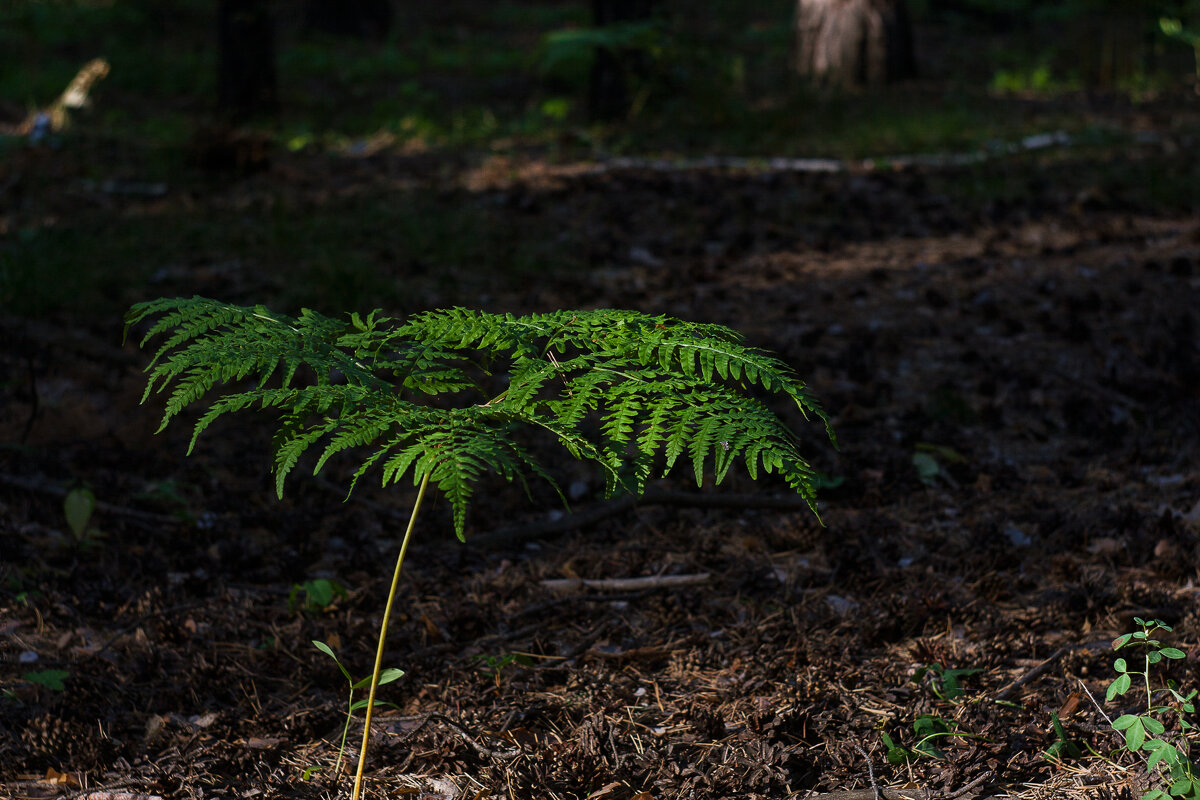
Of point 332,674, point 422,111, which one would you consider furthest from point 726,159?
point 332,674

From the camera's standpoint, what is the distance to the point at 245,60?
9.81 meters

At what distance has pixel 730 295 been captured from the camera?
5887mm

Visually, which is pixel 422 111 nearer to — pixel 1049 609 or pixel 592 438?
pixel 592 438

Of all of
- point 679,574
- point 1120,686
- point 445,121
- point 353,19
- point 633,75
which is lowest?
point 679,574

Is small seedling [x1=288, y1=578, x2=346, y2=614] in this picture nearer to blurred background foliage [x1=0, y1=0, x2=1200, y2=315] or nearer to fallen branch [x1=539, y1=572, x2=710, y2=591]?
fallen branch [x1=539, y1=572, x2=710, y2=591]

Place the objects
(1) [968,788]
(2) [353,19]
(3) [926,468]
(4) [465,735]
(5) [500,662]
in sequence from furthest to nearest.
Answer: (2) [353,19]
(3) [926,468]
(5) [500,662]
(4) [465,735]
(1) [968,788]

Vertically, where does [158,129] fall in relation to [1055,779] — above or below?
above

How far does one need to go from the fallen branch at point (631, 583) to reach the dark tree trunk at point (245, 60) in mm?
8144

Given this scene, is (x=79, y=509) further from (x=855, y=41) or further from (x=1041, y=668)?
(x=855, y=41)

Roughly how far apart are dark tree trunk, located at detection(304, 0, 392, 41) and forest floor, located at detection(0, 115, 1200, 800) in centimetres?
1115

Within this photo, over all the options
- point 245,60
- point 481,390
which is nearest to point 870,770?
point 481,390

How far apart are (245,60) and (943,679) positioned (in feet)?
30.9

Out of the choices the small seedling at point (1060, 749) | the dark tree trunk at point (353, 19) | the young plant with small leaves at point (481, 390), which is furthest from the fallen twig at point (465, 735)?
the dark tree trunk at point (353, 19)

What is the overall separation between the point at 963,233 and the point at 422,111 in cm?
595
